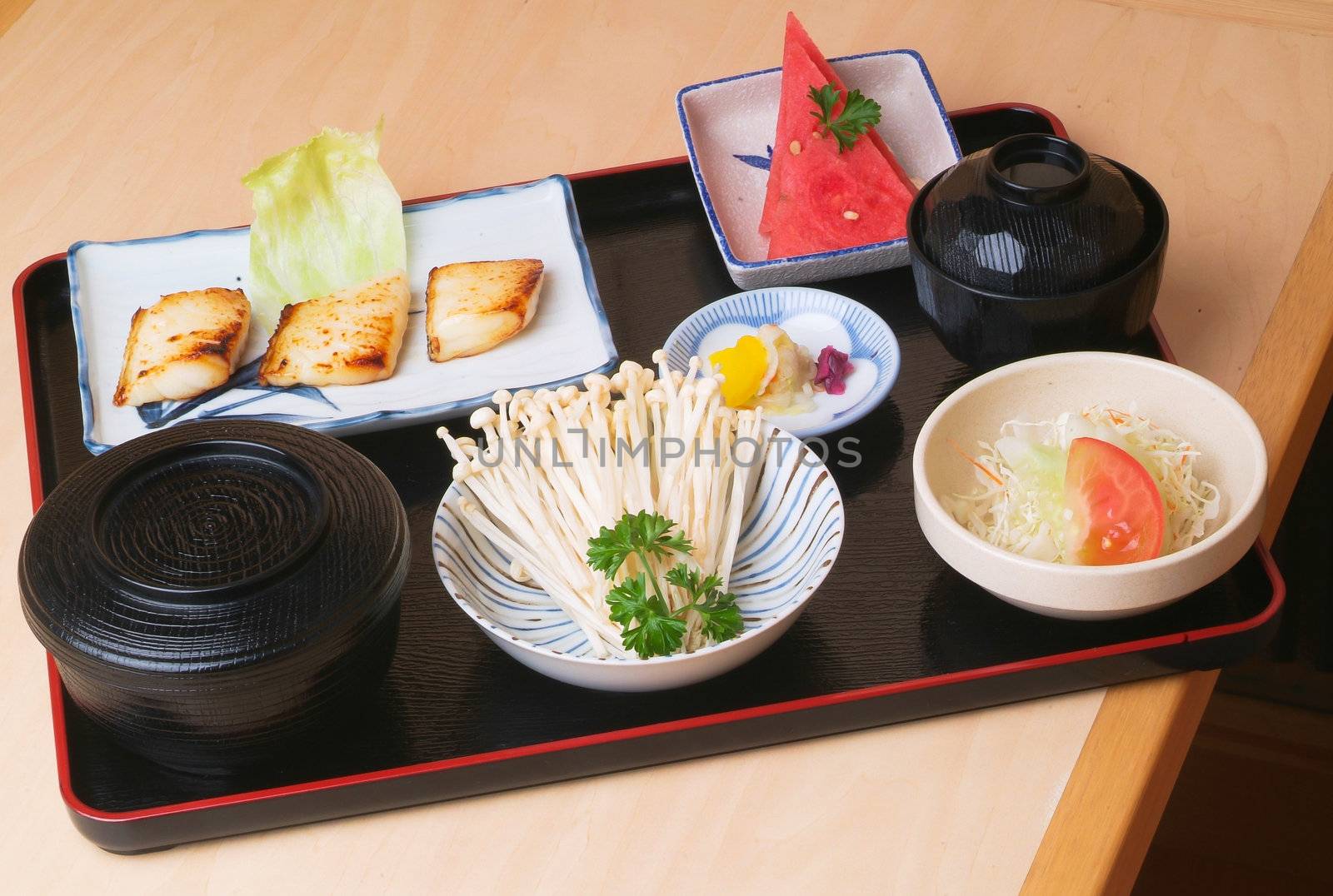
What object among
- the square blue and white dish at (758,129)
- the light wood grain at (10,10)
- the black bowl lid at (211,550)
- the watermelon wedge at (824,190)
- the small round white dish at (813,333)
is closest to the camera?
the black bowl lid at (211,550)

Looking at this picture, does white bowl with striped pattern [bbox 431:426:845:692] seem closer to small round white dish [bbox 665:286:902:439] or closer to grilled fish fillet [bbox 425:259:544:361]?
small round white dish [bbox 665:286:902:439]

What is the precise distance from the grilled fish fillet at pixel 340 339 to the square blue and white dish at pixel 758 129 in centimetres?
40

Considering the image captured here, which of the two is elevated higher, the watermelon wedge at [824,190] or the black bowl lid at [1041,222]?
the black bowl lid at [1041,222]

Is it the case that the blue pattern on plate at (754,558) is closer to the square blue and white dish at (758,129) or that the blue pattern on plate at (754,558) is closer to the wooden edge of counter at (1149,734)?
the wooden edge of counter at (1149,734)

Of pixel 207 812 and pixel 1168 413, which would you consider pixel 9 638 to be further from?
pixel 1168 413

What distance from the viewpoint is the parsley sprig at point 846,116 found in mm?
1581

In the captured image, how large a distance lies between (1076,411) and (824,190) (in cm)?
46

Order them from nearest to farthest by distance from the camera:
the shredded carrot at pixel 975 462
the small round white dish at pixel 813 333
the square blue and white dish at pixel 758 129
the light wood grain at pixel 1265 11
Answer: the shredded carrot at pixel 975 462
the small round white dish at pixel 813 333
the square blue and white dish at pixel 758 129
the light wood grain at pixel 1265 11

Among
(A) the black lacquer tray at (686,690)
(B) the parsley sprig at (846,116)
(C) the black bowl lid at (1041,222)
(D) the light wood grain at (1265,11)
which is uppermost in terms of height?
(C) the black bowl lid at (1041,222)

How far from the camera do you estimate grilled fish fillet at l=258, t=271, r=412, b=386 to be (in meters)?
1.44

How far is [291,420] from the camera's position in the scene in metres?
1.40

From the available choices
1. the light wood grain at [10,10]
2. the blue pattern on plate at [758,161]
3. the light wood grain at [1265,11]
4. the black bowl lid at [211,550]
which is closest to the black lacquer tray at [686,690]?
the black bowl lid at [211,550]

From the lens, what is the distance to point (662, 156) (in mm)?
1808

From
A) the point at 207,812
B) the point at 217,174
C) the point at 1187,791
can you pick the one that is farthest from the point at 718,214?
the point at 1187,791
